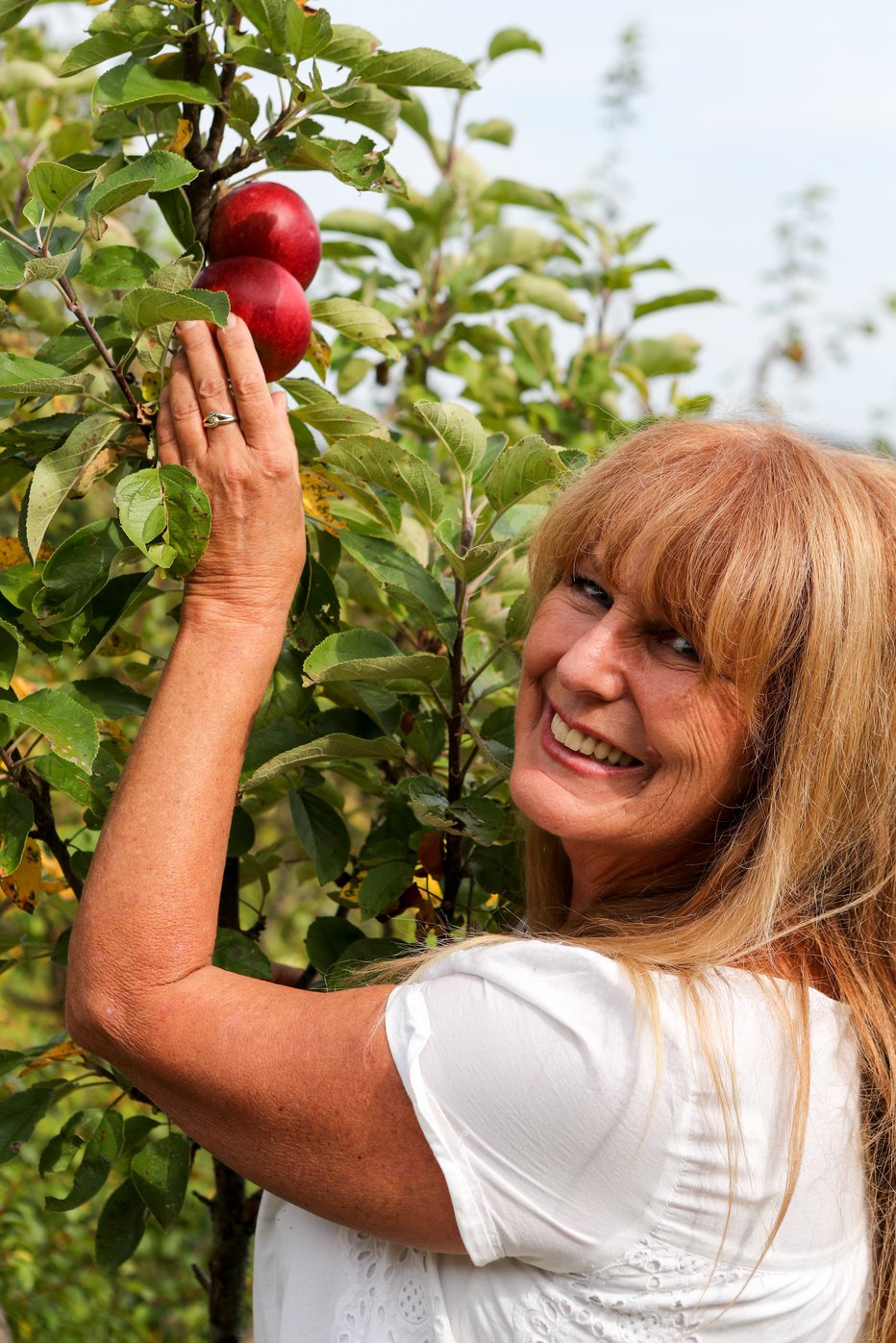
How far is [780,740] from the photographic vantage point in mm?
1213

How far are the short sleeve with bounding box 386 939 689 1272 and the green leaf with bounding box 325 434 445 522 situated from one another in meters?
0.54

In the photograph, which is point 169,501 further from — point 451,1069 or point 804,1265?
point 804,1265

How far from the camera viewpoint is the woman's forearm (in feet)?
3.64

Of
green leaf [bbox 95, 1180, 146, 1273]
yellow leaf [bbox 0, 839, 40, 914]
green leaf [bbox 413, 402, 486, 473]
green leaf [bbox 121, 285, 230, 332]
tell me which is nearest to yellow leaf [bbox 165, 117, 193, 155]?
green leaf [bbox 121, 285, 230, 332]

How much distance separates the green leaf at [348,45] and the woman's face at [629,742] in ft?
1.82

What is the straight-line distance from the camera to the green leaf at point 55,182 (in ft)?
3.63

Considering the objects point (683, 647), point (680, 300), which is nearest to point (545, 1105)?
point (683, 647)

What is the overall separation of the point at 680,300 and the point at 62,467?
1.51m

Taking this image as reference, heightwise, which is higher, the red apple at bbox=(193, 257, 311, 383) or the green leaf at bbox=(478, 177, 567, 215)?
the red apple at bbox=(193, 257, 311, 383)

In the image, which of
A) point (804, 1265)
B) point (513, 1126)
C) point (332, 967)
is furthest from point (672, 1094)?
point (332, 967)

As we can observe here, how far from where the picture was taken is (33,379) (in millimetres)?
1188

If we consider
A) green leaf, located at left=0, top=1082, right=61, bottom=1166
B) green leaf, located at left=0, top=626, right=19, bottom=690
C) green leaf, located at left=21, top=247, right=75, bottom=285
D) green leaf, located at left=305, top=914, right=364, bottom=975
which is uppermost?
green leaf, located at left=21, top=247, right=75, bottom=285

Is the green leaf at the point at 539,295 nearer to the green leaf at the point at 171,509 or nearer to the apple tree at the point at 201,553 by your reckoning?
the apple tree at the point at 201,553

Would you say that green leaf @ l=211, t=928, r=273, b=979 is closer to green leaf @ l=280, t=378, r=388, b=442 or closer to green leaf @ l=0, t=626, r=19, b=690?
green leaf @ l=0, t=626, r=19, b=690
